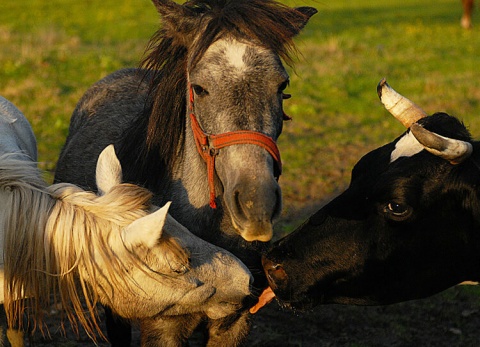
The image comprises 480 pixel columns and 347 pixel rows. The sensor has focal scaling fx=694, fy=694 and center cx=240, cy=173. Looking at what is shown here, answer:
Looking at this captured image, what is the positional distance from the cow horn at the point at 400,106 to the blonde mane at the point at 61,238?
138 cm

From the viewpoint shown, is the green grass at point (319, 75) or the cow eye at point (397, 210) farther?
the green grass at point (319, 75)

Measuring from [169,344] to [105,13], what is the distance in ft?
66.0

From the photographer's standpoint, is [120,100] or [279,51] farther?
[120,100]

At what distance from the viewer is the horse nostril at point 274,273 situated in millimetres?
3348

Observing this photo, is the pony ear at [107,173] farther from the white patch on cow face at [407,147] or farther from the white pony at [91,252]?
the white patch on cow face at [407,147]

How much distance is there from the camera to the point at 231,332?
12.2ft

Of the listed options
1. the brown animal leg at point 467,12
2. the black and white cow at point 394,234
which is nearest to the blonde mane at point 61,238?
the black and white cow at point 394,234

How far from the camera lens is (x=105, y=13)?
A: 2234 centimetres

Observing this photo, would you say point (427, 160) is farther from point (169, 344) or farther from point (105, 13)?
point (105, 13)

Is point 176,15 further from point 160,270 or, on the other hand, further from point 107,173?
point 160,270

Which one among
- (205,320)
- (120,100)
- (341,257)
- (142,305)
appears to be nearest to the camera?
(142,305)

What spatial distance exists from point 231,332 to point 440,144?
4.92 feet

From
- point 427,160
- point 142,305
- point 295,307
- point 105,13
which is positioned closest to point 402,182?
point 427,160

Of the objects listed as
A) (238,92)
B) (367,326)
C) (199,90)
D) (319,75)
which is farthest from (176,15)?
(319,75)
